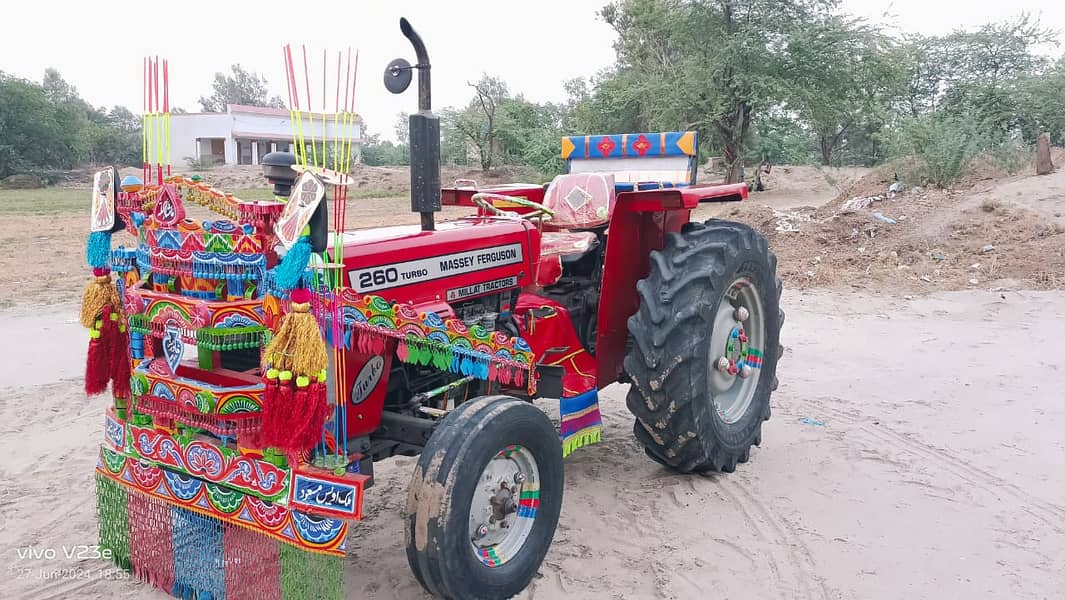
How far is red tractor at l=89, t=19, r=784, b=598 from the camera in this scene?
2.72 m

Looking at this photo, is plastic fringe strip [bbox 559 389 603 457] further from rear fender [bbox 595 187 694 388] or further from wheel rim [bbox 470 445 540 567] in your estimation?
wheel rim [bbox 470 445 540 567]

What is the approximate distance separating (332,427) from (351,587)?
779 millimetres

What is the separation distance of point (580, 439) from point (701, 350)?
0.74 metres

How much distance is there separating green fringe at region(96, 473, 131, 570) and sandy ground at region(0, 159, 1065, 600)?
0.12 m

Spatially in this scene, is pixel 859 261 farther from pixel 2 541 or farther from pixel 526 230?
pixel 2 541

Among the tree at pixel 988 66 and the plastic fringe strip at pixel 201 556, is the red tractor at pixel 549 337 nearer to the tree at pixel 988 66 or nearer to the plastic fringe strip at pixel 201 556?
the plastic fringe strip at pixel 201 556

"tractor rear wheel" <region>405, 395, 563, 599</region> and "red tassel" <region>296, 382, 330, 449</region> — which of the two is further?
"tractor rear wheel" <region>405, 395, 563, 599</region>

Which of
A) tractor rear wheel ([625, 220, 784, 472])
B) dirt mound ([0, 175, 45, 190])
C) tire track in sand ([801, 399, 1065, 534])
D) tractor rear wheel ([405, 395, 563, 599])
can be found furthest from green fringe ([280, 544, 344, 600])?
dirt mound ([0, 175, 45, 190])

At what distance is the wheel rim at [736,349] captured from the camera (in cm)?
440

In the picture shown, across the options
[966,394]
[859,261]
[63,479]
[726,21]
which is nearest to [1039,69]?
[726,21]

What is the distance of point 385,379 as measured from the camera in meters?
3.22

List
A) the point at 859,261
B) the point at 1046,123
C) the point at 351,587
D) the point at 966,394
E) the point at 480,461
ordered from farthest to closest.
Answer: the point at 1046,123 < the point at 859,261 < the point at 966,394 < the point at 351,587 < the point at 480,461

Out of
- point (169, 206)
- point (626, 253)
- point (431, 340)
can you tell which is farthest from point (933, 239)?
point (169, 206)

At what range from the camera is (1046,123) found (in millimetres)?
20953
